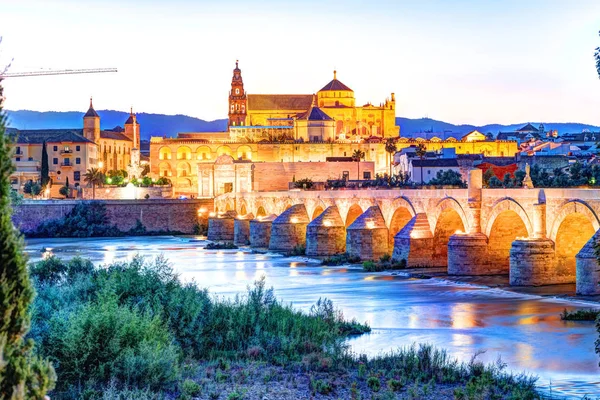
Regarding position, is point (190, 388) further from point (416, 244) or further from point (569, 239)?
point (416, 244)

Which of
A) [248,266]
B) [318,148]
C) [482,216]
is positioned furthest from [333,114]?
[482,216]

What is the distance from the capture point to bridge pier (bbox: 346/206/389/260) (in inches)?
1342

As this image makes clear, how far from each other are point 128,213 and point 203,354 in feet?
155

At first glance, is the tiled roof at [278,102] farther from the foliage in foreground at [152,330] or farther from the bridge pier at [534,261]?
the foliage in foreground at [152,330]

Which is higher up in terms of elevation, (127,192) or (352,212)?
(127,192)

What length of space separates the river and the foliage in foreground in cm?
139

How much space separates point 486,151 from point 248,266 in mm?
68212

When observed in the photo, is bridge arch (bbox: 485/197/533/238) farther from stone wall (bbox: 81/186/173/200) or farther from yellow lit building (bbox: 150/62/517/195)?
yellow lit building (bbox: 150/62/517/195)

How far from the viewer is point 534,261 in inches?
930

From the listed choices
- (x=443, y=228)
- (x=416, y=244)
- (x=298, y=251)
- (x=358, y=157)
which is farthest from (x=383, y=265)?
(x=358, y=157)

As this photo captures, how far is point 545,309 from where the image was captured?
2027 cm

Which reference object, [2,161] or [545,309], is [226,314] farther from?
[2,161]

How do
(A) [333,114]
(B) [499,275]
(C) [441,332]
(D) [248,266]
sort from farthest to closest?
(A) [333,114] < (D) [248,266] < (B) [499,275] < (C) [441,332]

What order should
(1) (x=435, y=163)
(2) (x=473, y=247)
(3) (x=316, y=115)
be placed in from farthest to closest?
(3) (x=316, y=115)
(1) (x=435, y=163)
(2) (x=473, y=247)
